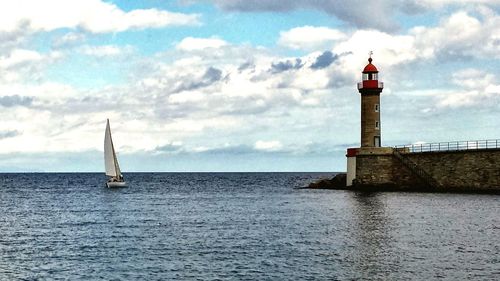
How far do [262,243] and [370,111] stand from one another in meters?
40.8

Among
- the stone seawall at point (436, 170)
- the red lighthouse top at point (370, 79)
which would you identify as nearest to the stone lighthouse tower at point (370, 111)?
the red lighthouse top at point (370, 79)

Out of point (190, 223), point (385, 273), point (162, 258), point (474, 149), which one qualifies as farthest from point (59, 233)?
point (474, 149)

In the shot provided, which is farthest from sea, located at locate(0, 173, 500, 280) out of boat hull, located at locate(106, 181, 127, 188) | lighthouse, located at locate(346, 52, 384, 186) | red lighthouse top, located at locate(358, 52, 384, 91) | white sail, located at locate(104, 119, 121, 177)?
boat hull, located at locate(106, 181, 127, 188)

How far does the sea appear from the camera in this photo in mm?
28078

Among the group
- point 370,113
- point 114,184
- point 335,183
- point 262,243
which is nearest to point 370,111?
point 370,113

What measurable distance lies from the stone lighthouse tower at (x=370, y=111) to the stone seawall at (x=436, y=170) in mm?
1253

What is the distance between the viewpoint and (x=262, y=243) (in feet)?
117

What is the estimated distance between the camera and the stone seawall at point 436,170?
66.6 metres

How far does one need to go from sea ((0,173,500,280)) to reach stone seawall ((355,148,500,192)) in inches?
347

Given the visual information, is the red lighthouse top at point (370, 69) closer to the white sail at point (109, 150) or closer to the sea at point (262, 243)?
Result: the sea at point (262, 243)

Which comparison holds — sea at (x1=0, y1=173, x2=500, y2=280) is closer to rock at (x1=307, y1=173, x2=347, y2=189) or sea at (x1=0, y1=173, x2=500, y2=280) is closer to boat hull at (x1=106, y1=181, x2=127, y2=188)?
rock at (x1=307, y1=173, x2=347, y2=189)

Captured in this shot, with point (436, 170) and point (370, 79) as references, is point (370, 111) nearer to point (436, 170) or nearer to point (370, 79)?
point (370, 79)

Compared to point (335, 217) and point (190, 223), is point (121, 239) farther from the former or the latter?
point (335, 217)

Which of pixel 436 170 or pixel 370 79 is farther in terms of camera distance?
pixel 370 79
